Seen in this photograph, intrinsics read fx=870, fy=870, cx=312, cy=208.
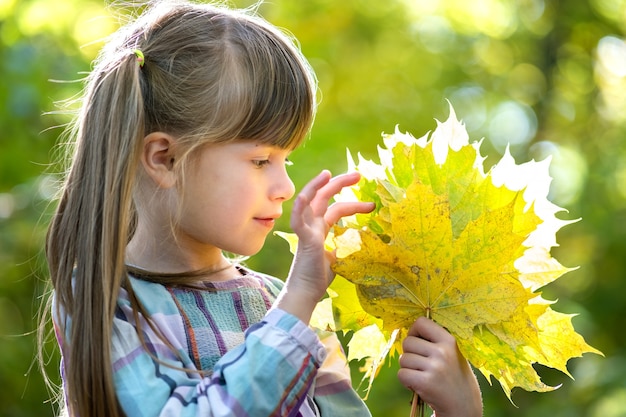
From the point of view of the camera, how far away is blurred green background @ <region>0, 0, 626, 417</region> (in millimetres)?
3695

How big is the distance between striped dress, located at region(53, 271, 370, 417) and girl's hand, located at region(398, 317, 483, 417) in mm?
141

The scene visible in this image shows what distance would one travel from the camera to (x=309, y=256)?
4.51 ft

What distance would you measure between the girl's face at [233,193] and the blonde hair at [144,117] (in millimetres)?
29

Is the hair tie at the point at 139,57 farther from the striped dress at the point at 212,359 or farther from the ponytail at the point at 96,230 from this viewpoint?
the striped dress at the point at 212,359

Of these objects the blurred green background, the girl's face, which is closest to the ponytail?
the girl's face

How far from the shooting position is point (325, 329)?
4.99 feet

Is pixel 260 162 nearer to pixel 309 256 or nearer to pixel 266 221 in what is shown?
pixel 266 221

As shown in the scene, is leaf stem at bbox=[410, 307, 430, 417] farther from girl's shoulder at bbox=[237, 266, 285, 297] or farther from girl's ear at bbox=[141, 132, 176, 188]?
girl's ear at bbox=[141, 132, 176, 188]

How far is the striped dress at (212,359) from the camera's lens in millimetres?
1302

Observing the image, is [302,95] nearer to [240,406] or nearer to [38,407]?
[240,406]

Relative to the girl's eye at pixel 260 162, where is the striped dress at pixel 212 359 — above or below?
below

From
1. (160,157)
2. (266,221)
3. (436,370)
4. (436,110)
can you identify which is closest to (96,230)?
(160,157)

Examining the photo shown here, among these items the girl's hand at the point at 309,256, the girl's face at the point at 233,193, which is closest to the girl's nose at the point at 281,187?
the girl's face at the point at 233,193

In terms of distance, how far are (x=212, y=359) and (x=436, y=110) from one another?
3634mm
